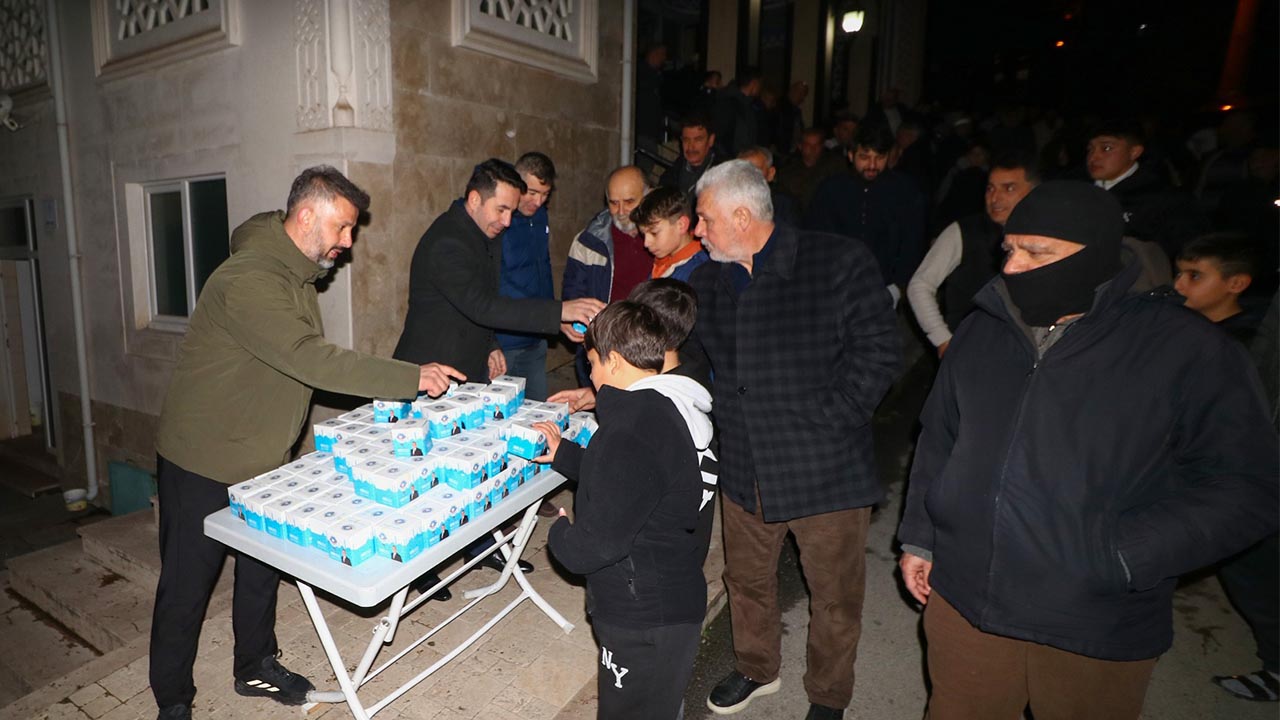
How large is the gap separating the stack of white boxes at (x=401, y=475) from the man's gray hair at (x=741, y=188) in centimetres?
116

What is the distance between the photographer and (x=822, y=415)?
8.15 feet

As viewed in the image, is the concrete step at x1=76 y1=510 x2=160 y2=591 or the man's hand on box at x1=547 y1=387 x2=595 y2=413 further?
the concrete step at x1=76 y1=510 x2=160 y2=591

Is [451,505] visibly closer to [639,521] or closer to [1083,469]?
[639,521]

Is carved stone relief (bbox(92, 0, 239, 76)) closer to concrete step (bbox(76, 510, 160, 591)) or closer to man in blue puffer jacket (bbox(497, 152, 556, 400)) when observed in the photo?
man in blue puffer jacket (bbox(497, 152, 556, 400))

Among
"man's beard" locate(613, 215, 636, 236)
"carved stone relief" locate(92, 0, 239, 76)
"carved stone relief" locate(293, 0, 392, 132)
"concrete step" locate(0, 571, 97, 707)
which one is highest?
"carved stone relief" locate(92, 0, 239, 76)

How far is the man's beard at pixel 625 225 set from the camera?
4.11m

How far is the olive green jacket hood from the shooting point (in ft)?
8.14

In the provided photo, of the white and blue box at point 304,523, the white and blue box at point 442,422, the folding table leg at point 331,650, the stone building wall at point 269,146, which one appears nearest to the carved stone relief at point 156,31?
the stone building wall at point 269,146

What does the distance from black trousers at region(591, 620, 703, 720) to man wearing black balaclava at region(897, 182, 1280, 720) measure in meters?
0.86

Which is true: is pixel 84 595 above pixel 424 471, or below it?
below

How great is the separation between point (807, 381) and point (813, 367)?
2.3 inches

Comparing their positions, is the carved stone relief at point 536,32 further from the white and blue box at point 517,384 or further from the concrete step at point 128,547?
the concrete step at point 128,547

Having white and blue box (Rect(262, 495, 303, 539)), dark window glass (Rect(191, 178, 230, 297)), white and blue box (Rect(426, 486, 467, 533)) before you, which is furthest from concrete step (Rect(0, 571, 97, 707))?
white and blue box (Rect(426, 486, 467, 533))

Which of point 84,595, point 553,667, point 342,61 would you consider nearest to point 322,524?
point 553,667
